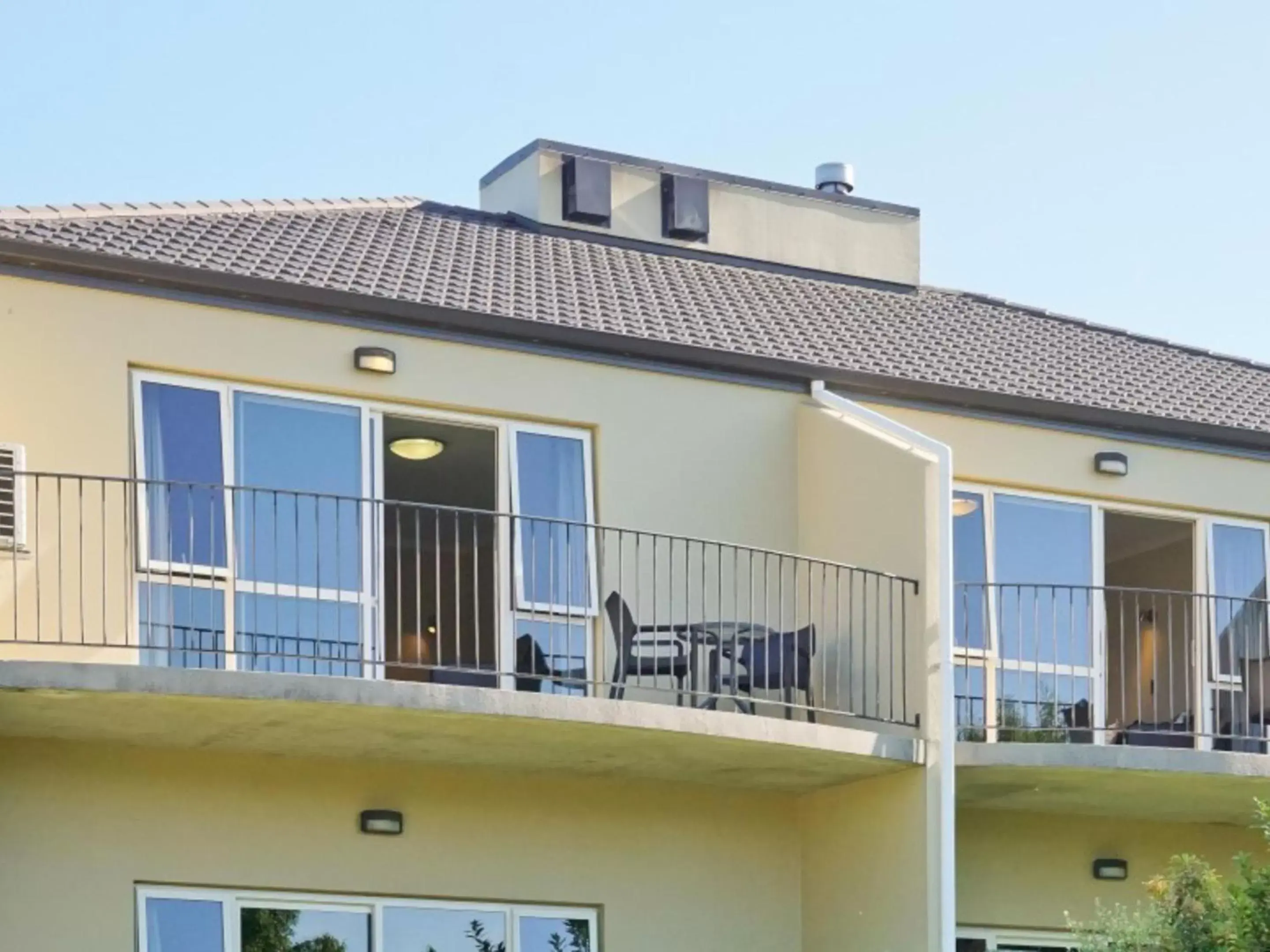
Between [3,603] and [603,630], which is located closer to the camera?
[3,603]

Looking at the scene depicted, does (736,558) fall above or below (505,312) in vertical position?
below

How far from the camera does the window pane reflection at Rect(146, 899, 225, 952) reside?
1484 centimetres

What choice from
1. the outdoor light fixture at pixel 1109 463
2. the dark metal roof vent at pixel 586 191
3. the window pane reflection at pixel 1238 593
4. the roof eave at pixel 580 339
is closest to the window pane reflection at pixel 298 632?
the roof eave at pixel 580 339

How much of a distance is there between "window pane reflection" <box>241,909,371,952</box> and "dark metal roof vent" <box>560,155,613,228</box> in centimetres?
704

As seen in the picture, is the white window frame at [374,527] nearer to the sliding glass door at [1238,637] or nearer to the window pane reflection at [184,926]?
the window pane reflection at [184,926]

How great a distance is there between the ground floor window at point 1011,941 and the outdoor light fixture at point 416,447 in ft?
16.4

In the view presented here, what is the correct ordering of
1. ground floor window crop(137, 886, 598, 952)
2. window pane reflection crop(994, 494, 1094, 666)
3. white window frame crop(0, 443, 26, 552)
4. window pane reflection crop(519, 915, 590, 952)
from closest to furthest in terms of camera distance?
white window frame crop(0, 443, 26, 552)
ground floor window crop(137, 886, 598, 952)
window pane reflection crop(519, 915, 590, 952)
window pane reflection crop(994, 494, 1094, 666)

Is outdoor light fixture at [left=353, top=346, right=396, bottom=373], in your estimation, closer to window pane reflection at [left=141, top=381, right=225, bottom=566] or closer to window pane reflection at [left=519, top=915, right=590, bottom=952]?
window pane reflection at [left=141, top=381, right=225, bottom=566]

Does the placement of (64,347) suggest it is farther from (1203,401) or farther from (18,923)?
(1203,401)

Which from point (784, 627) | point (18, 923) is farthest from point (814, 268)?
point (18, 923)

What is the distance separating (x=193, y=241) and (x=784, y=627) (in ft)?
16.0

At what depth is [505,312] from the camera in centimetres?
1684

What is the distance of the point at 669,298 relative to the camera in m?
19.0

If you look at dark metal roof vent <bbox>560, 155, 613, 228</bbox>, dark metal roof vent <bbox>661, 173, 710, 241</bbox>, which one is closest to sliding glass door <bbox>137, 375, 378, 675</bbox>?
dark metal roof vent <bbox>560, 155, 613, 228</bbox>
